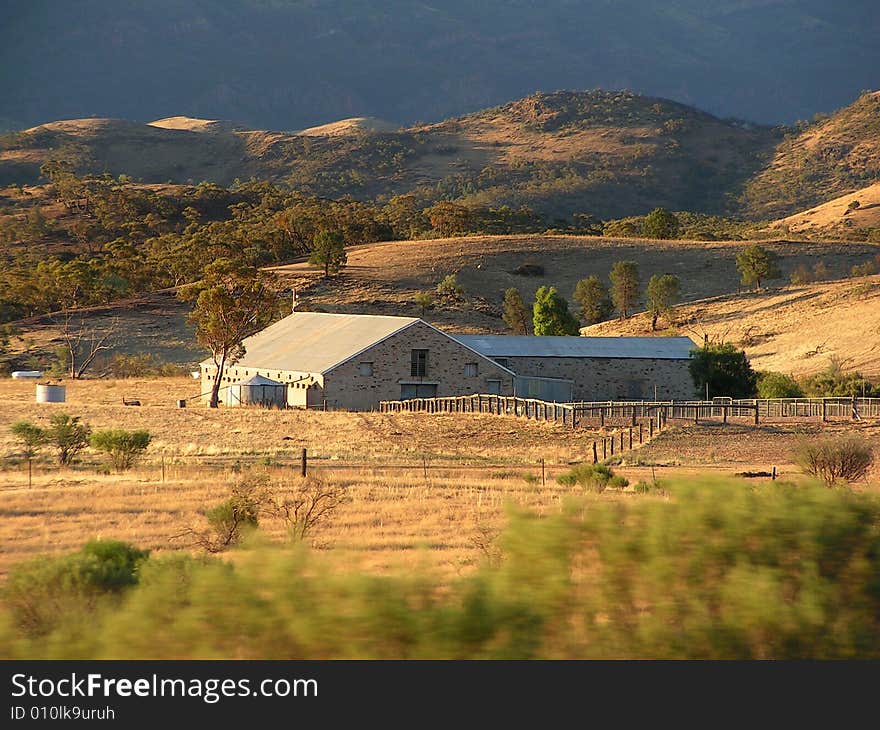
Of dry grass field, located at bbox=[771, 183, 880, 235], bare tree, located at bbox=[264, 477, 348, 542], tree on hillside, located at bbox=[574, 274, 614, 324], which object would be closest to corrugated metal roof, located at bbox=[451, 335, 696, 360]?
tree on hillside, located at bbox=[574, 274, 614, 324]

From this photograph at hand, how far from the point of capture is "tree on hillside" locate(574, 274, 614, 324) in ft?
275

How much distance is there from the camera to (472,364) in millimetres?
53812

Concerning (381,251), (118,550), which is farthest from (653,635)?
(381,251)

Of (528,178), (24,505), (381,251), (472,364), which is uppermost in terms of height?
(528,178)

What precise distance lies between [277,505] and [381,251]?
7897 centimetres

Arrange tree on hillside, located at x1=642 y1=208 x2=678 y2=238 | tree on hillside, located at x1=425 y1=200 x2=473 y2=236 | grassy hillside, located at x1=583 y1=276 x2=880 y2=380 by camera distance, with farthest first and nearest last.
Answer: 1. tree on hillside, located at x1=425 y1=200 x2=473 y2=236
2. tree on hillside, located at x1=642 y1=208 x2=678 y2=238
3. grassy hillside, located at x1=583 y1=276 x2=880 y2=380

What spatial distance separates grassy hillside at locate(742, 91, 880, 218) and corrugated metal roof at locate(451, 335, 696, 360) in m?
115

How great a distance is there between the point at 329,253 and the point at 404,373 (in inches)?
1475

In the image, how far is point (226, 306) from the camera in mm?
53344

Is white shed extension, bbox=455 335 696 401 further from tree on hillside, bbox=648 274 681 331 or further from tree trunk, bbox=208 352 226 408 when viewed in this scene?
tree on hillside, bbox=648 274 681 331

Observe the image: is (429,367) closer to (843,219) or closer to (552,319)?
(552,319)

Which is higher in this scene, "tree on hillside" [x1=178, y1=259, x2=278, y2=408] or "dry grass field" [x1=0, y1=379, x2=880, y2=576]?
"tree on hillside" [x1=178, y1=259, x2=278, y2=408]

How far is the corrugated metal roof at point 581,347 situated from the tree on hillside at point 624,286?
76.5 ft
